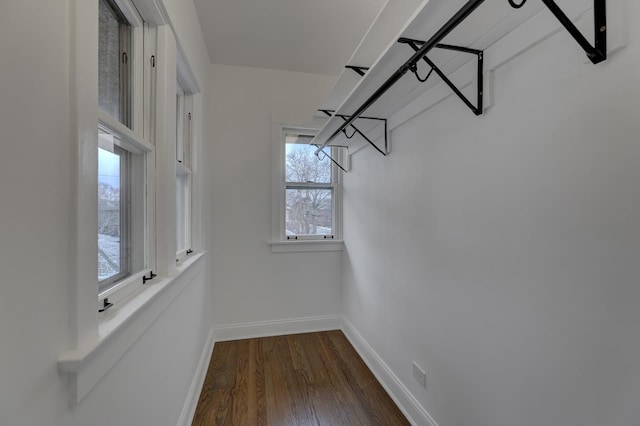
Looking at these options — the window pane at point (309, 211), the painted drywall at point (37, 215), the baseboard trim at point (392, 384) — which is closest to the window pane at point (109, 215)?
the painted drywall at point (37, 215)

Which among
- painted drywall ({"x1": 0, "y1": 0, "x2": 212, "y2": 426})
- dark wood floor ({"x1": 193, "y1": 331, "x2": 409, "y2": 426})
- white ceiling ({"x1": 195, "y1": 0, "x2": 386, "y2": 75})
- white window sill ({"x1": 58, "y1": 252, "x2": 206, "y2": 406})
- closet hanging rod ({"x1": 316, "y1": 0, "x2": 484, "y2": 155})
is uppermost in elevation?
white ceiling ({"x1": 195, "y1": 0, "x2": 386, "y2": 75})

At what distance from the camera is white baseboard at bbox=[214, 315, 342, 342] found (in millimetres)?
2678

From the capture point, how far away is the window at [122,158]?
89cm

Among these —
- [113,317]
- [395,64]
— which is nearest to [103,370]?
[113,317]

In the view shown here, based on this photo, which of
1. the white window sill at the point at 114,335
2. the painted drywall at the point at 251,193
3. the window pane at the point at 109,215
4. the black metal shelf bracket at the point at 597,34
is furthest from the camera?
the painted drywall at the point at 251,193

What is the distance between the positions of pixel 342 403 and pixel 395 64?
198 cm

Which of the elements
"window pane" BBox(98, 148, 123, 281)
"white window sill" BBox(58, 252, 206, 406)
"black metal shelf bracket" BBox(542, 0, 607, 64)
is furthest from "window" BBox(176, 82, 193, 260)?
"black metal shelf bracket" BBox(542, 0, 607, 64)

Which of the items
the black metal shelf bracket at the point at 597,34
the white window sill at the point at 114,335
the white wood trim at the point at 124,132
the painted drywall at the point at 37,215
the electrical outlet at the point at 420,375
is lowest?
the electrical outlet at the point at 420,375

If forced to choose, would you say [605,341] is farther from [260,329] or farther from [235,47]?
[235,47]

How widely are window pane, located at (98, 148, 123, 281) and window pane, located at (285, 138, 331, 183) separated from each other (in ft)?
6.29

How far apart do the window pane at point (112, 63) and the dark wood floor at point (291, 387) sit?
174 cm

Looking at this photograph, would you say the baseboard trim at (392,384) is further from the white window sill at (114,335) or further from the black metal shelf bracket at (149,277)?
the black metal shelf bracket at (149,277)

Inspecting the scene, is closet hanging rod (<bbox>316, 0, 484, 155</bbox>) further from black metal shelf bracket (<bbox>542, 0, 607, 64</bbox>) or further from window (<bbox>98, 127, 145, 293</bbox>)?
window (<bbox>98, 127, 145, 293</bbox>)

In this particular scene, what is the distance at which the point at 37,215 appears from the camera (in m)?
0.53
